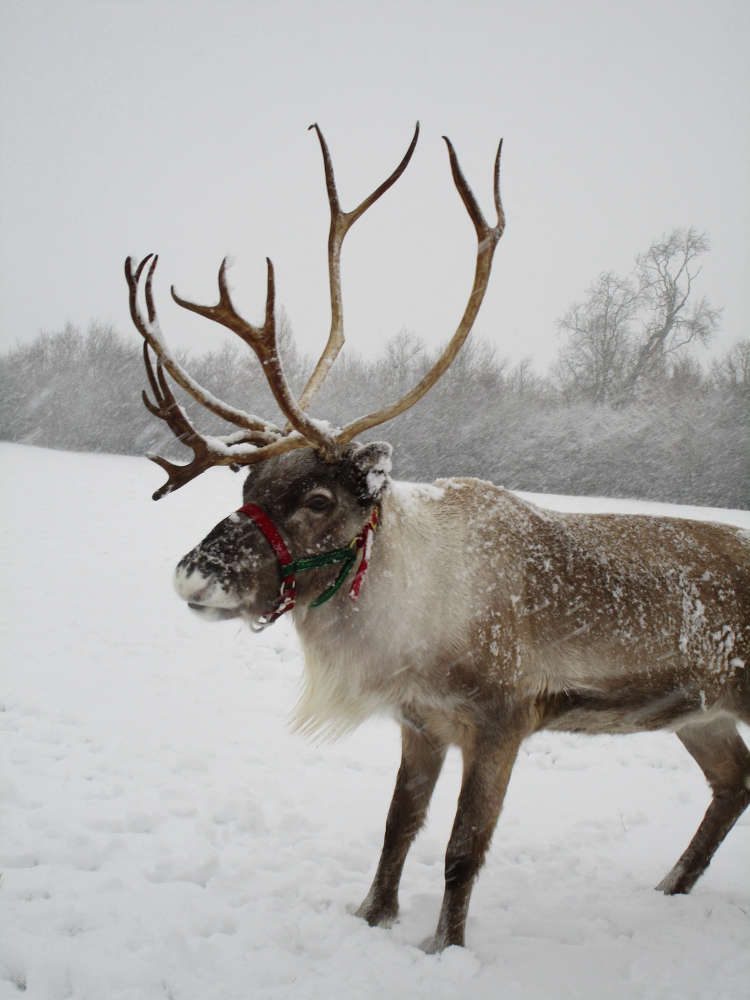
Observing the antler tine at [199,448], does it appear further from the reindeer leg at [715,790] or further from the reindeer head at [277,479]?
the reindeer leg at [715,790]

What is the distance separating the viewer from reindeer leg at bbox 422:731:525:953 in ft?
7.28

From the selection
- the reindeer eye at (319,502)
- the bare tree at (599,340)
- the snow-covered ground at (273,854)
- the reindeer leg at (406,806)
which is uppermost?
the bare tree at (599,340)

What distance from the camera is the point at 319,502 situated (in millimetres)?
2209

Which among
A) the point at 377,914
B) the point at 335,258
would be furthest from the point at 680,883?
the point at 335,258

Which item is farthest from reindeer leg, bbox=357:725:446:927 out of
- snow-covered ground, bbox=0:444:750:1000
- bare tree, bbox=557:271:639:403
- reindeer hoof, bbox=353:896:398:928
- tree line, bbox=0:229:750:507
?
bare tree, bbox=557:271:639:403

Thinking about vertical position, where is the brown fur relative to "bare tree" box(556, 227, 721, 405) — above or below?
below

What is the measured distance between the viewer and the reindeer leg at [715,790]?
9.18ft

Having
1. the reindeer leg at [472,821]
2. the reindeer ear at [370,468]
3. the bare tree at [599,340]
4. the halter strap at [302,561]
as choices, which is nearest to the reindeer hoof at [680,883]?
the reindeer leg at [472,821]

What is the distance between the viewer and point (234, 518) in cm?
214

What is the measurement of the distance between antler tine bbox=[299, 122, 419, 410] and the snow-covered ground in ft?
6.53

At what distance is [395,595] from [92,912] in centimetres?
159

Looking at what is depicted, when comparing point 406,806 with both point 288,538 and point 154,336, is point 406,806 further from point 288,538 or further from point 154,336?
point 154,336

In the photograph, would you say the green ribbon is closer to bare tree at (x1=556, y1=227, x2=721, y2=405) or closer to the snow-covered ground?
the snow-covered ground

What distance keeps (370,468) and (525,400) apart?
19.5 m
